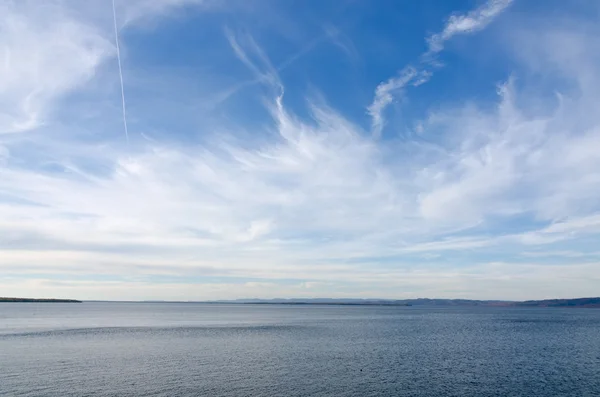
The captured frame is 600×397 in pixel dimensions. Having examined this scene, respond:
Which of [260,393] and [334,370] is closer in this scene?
[260,393]

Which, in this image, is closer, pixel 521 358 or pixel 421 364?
pixel 421 364

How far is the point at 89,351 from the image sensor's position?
251 ft

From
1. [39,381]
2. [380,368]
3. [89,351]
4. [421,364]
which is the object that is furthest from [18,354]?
[421,364]

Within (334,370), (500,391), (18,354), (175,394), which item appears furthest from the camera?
(18,354)

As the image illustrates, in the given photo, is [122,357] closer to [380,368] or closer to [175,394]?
→ [175,394]

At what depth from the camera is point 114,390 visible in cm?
4819

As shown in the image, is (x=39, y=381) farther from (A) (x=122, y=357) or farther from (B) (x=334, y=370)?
(B) (x=334, y=370)

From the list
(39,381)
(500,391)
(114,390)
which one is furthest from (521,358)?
(39,381)

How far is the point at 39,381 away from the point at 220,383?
21416 millimetres

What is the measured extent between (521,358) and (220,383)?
54386 millimetres

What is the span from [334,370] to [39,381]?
37555mm

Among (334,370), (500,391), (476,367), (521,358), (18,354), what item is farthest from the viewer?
(521,358)

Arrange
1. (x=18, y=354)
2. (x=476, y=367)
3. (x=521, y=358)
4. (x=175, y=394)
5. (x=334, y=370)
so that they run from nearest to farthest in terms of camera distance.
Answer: (x=175, y=394), (x=334, y=370), (x=476, y=367), (x=18, y=354), (x=521, y=358)

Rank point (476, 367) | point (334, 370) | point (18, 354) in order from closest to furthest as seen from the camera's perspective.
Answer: point (334, 370)
point (476, 367)
point (18, 354)
